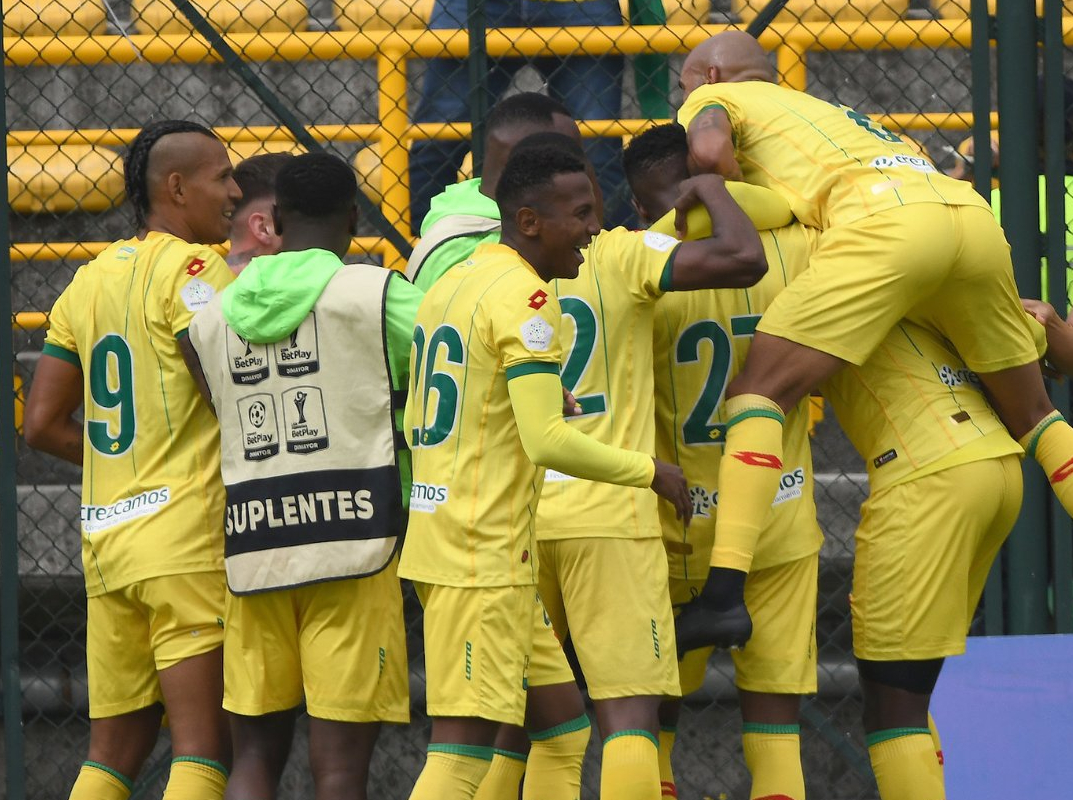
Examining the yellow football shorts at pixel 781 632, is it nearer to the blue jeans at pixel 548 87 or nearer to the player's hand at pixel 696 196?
the player's hand at pixel 696 196

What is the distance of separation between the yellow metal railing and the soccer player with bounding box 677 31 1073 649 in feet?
5.24

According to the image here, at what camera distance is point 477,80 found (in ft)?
18.4

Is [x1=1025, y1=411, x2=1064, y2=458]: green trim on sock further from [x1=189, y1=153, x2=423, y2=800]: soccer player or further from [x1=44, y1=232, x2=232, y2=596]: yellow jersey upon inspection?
[x1=44, y1=232, x2=232, y2=596]: yellow jersey

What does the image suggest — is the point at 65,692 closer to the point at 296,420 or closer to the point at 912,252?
the point at 296,420

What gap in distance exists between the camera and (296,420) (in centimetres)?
408

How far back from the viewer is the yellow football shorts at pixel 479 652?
3.78 meters

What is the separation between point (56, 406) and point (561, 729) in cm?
168

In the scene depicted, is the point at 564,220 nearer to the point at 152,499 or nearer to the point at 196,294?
the point at 196,294

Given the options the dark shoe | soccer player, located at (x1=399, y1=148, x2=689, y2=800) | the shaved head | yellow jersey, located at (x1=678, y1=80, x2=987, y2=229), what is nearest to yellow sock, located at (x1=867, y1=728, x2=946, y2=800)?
the dark shoe

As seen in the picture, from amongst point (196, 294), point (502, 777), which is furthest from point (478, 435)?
point (502, 777)

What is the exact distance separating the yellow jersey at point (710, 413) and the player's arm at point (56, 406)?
5.31 ft

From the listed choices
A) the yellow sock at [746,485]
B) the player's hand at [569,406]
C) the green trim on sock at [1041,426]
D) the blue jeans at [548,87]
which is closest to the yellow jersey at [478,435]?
the player's hand at [569,406]

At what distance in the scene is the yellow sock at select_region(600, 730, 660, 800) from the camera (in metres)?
4.03

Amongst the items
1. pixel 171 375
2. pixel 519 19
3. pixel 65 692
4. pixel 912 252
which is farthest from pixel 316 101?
pixel 912 252
